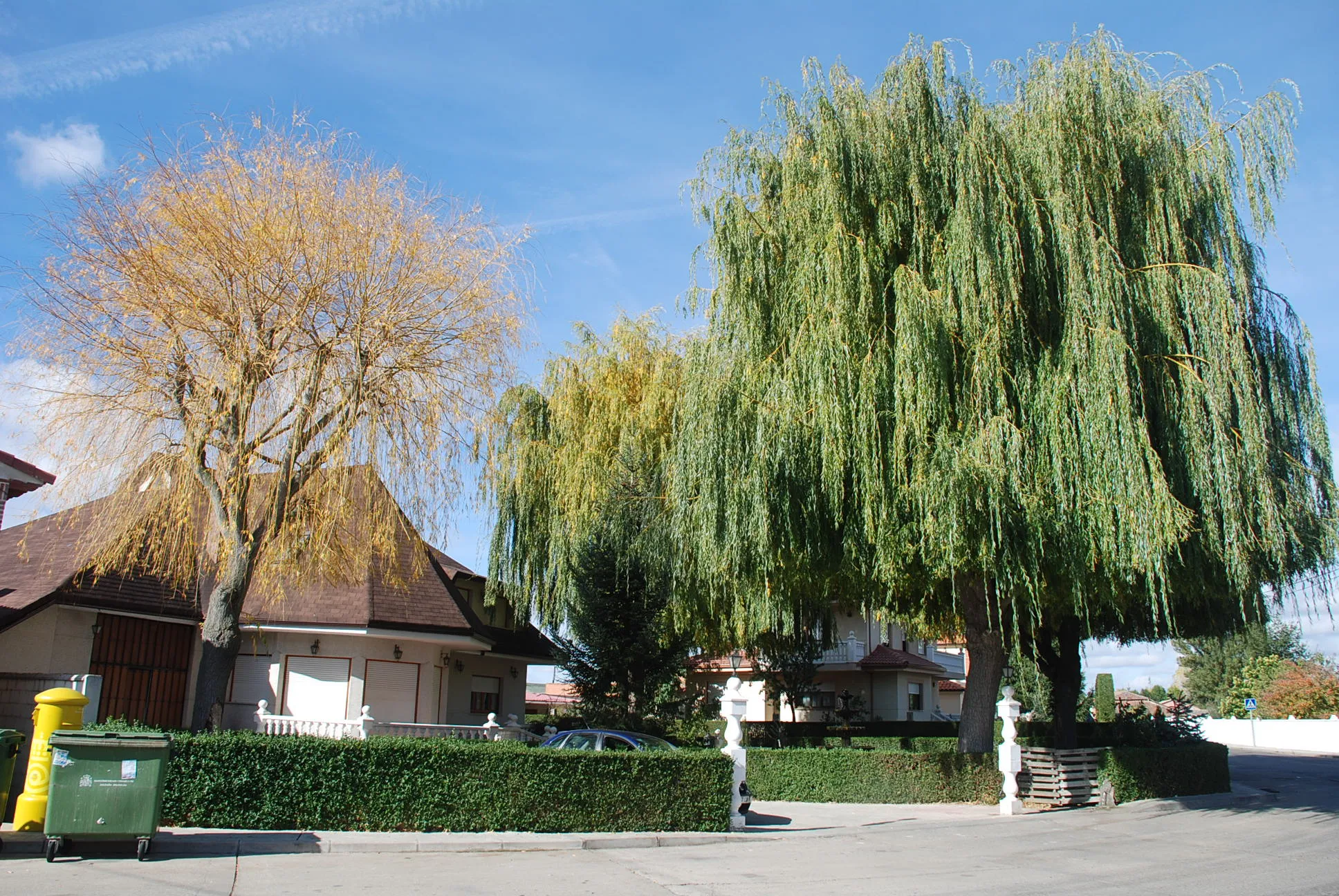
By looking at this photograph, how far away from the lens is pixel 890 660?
127 ft

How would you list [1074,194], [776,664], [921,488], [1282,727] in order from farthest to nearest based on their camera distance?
1. [1282,727]
2. [776,664]
3. [1074,194]
4. [921,488]

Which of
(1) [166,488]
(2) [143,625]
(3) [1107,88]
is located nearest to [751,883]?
(1) [166,488]

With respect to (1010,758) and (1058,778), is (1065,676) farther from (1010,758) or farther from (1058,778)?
(1010,758)

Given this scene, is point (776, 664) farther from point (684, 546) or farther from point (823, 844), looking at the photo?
point (823, 844)

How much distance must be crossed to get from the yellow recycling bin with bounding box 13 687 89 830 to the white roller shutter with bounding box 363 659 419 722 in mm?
10981

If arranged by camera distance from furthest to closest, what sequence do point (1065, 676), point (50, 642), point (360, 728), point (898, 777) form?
1. point (1065, 676)
2. point (360, 728)
3. point (898, 777)
4. point (50, 642)

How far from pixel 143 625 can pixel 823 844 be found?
13908 millimetres

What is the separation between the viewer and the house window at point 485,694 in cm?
2627

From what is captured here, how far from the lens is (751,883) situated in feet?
30.9

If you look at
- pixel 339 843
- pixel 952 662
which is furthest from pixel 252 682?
pixel 952 662

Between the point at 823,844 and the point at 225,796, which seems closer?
the point at 225,796

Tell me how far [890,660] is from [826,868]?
29353mm

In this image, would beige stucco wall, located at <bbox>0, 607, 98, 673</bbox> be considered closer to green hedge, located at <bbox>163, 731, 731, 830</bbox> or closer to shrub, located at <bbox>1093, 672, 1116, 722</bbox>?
green hedge, located at <bbox>163, 731, 731, 830</bbox>

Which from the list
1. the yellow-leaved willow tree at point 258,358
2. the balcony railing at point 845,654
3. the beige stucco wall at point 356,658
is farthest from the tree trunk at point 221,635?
the balcony railing at point 845,654
